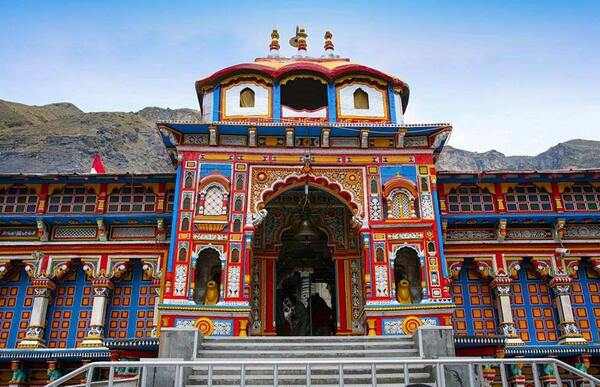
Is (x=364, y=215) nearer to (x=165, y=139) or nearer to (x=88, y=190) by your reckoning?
(x=165, y=139)

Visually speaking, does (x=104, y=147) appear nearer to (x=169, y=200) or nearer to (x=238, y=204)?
(x=169, y=200)

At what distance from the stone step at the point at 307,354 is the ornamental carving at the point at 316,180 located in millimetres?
4511

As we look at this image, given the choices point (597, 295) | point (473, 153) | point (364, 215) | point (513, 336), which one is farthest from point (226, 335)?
point (473, 153)

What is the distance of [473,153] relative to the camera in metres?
52.4

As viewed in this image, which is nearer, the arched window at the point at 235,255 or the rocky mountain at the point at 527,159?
the arched window at the point at 235,255

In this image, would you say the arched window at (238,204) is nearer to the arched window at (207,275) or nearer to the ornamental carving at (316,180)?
the ornamental carving at (316,180)

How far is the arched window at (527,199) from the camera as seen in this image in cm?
1697

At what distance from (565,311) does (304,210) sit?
8322mm

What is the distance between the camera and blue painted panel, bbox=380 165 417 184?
1521cm

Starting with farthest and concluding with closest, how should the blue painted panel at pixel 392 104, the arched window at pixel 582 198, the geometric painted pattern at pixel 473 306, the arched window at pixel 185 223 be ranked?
the arched window at pixel 582 198 < the geometric painted pattern at pixel 473 306 < the blue painted panel at pixel 392 104 < the arched window at pixel 185 223

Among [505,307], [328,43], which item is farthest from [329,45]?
[505,307]

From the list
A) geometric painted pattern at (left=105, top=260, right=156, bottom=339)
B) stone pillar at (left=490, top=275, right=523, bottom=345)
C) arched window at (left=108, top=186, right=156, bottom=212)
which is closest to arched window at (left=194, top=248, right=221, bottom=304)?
geometric painted pattern at (left=105, top=260, right=156, bottom=339)

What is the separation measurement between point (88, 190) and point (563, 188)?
48.9 feet

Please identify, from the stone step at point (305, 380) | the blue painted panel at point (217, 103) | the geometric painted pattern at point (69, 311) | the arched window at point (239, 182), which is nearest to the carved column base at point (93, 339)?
the geometric painted pattern at point (69, 311)
